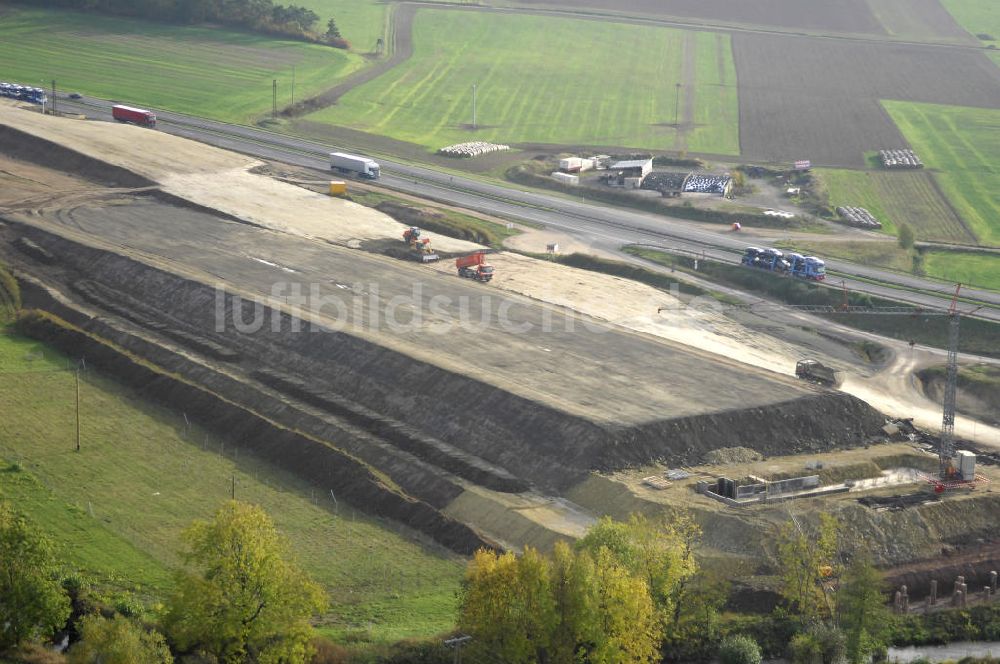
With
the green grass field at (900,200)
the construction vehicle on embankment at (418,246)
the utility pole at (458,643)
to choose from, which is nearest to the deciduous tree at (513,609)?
the utility pole at (458,643)

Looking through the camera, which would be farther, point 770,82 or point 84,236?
point 770,82

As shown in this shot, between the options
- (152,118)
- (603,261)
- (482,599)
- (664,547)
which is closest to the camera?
(482,599)

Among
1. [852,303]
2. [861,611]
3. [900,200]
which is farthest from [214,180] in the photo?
[861,611]

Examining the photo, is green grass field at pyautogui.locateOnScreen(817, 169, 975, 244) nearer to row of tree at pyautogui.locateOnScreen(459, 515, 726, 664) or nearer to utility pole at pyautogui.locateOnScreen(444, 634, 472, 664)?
row of tree at pyautogui.locateOnScreen(459, 515, 726, 664)

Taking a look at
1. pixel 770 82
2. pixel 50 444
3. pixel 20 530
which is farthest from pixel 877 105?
pixel 20 530

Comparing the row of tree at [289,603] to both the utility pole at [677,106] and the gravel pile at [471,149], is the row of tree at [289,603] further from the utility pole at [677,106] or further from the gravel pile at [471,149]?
the utility pole at [677,106]

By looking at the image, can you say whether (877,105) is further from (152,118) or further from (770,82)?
(152,118)

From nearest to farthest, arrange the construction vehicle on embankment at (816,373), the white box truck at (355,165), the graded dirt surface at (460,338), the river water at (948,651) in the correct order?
the river water at (948,651)
the graded dirt surface at (460,338)
the construction vehicle on embankment at (816,373)
the white box truck at (355,165)
